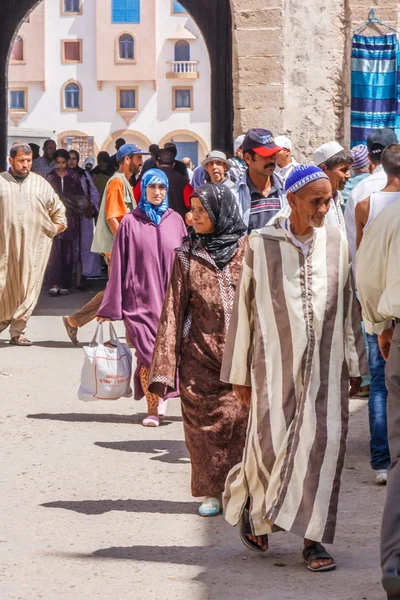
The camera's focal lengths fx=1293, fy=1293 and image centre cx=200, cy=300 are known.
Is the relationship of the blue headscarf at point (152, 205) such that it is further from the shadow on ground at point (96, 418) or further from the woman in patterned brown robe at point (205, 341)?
the woman in patterned brown robe at point (205, 341)

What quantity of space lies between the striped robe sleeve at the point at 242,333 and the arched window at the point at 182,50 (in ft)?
195

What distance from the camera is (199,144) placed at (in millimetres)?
61500

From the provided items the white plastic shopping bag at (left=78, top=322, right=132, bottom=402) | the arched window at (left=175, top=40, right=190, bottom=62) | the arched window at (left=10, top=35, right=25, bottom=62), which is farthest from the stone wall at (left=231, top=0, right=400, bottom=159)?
the arched window at (left=10, top=35, right=25, bottom=62)

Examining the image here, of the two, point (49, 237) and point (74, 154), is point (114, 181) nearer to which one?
point (49, 237)

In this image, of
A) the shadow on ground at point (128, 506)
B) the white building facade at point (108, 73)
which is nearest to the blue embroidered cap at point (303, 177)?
the shadow on ground at point (128, 506)

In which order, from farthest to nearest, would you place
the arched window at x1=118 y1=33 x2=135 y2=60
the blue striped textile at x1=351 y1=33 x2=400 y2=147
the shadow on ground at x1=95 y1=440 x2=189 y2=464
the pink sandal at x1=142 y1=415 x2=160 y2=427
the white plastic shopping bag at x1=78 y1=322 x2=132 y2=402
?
the arched window at x1=118 y1=33 x2=135 y2=60
the blue striped textile at x1=351 y1=33 x2=400 y2=147
the pink sandal at x1=142 y1=415 x2=160 y2=427
the white plastic shopping bag at x1=78 y1=322 x2=132 y2=402
the shadow on ground at x1=95 y1=440 x2=189 y2=464

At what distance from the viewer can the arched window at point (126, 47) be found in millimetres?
62562

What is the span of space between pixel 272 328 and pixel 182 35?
59503 millimetres

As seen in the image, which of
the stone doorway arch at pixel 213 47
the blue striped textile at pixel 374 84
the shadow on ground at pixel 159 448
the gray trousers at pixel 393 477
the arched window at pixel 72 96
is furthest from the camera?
the arched window at pixel 72 96

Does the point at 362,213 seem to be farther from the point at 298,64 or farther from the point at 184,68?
the point at 184,68

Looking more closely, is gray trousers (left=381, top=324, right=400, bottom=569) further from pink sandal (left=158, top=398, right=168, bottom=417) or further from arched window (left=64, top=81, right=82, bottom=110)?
arched window (left=64, top=81, right=82, bottom=110)

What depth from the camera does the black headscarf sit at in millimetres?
5965

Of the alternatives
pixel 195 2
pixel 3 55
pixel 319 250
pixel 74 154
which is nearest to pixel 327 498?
pixel 319 250

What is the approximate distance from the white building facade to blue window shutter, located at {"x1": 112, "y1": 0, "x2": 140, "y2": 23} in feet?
0.16
